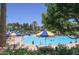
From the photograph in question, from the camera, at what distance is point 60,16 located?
2607mm

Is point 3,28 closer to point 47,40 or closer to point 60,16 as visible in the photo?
point 47,40

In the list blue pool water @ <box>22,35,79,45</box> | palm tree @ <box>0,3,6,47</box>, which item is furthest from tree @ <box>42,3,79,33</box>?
palm tree @ <box>0,3,6,47</box>

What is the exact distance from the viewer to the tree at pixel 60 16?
2588 millimetres

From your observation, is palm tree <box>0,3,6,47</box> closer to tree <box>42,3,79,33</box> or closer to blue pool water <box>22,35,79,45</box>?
blue pool water <box>22,35,79,45</box>

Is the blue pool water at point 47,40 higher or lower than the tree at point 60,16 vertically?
lower

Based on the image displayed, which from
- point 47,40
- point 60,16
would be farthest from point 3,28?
point 60,16

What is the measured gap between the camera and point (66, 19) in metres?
2.60

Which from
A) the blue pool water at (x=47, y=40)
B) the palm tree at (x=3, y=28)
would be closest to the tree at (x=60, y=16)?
the blue pool water at (x=47, y=40)

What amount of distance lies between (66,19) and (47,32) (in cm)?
30

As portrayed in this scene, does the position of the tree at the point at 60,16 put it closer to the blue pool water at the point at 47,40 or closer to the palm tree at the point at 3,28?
the blue pool water at the point at 47,40

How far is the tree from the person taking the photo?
8.49ft

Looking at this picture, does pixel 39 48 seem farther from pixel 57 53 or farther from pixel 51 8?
pixel 51 8
